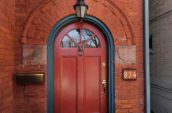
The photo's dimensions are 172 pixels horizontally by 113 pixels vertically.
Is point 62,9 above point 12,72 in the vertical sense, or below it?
above

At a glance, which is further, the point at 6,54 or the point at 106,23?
the point at 106,23

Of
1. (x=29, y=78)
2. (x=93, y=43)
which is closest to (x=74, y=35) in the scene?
(x=93, y=43)

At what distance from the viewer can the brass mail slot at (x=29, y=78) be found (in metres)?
4.43

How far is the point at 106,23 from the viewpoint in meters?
4.72

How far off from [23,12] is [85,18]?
1.25 meters

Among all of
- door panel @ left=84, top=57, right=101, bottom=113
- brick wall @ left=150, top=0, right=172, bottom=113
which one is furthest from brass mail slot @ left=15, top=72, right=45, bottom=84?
brick wall @ left=150, top=0, right=172, bottom=113

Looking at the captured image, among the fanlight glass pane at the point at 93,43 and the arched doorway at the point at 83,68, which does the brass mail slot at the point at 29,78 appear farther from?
the fanlight glass pane at the point at 93,43

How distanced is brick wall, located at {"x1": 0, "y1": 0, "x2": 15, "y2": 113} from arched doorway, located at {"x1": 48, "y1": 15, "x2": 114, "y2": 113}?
0.84 metres

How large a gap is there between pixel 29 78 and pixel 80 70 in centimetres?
105

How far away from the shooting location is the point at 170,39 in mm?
A: 5859

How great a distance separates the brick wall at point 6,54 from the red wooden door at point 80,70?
0.90 metres

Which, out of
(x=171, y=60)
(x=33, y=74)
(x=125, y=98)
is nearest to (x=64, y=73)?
(x=33, y=74)

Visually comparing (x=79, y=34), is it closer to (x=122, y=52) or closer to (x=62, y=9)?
(x=62, y=9)

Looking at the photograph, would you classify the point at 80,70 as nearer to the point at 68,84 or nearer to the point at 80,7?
the point at 68,84
